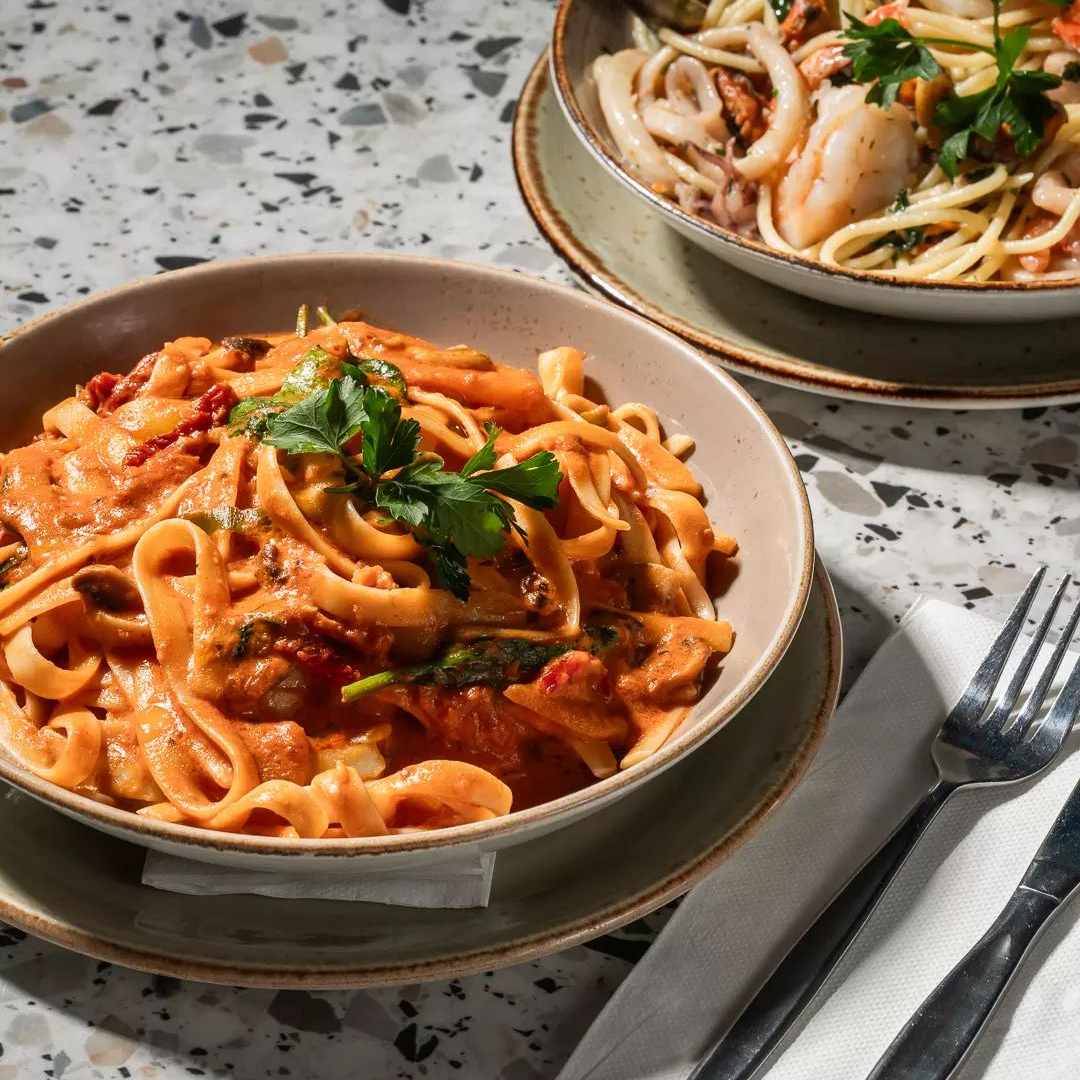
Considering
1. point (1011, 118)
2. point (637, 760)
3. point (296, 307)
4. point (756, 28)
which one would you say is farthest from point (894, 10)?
point (637, 760)

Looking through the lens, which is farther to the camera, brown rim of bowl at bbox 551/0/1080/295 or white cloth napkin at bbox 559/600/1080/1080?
brown rim of bowl at bbox 551/0/1080/295

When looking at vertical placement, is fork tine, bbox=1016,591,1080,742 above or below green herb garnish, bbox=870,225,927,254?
below

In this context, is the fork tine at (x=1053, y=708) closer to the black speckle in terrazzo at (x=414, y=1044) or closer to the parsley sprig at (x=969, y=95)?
the black speckle in terrazzo at (x=414, y=1044)

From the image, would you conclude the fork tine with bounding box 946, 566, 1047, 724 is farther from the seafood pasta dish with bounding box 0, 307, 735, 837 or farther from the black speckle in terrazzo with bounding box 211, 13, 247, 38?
the black speckle in terrazzo with bounding box 211, 13, 247, 38

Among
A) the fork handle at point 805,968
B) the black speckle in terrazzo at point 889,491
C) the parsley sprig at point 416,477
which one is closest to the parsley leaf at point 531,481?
the parsley sprig at point 416,477

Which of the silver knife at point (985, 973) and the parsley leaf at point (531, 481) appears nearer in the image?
the silver knife at point (985, 973)

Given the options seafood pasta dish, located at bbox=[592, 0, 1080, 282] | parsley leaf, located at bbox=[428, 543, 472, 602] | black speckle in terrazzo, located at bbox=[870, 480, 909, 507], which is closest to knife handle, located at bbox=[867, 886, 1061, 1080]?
parsley leaf, located at bbox=[428, 543, 472, 602]

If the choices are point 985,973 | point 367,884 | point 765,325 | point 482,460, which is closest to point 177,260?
point 765,325
